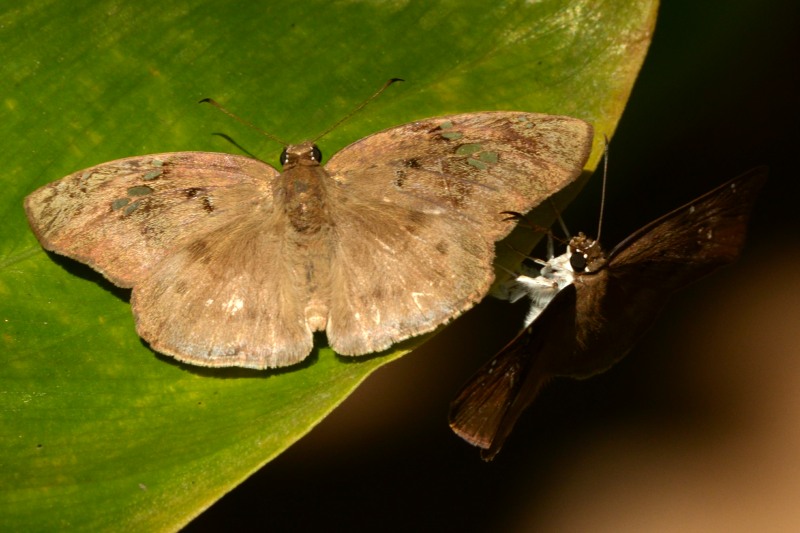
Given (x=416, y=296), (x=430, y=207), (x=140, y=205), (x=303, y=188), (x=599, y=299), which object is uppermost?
(x=140, y=205)

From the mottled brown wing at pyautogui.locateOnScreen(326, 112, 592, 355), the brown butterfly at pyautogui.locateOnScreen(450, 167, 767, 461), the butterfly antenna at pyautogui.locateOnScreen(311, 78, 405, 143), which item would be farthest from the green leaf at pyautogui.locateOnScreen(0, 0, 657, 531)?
the brown butterfly at pyautogui.locateOnScreen(450, 167, 767, 461)

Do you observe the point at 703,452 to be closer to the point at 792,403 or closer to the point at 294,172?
the point at 792,403

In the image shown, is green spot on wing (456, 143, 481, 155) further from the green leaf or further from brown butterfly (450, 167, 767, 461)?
brown butterfly (450, 167, 767, 461)

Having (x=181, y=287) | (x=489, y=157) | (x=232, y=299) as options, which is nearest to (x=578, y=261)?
(x=489, y=157)

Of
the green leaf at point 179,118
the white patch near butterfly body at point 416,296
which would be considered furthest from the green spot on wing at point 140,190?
the white patch near butterfly body at point 416,296

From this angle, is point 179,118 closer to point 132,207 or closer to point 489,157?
point 132,207

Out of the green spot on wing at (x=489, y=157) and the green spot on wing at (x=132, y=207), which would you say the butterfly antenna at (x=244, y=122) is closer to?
the green spot on wing at (x=132, y=207)

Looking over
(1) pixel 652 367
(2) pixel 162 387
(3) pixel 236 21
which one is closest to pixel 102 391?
(2) pixel 162 387

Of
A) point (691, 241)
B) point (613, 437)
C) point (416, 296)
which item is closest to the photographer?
point (416, 296)
